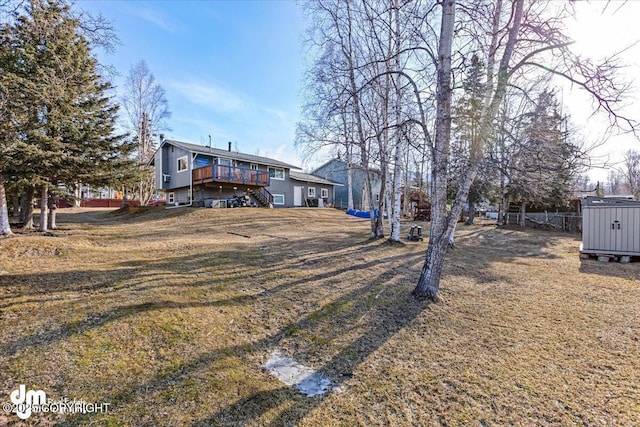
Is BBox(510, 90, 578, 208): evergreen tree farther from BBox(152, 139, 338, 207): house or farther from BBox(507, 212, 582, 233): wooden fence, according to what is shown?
BBox(507, 212, 582, 233): wooden fence

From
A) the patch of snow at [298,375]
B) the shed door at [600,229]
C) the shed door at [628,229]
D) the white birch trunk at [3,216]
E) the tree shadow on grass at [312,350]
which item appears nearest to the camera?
the tree shadow on grass at [312,350]

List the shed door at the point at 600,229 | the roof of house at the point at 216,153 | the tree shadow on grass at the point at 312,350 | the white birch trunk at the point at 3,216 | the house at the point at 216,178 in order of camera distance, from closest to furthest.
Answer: the tree shadow on grass at the point at 312,350
the white birch trunk at the point at 3,216
the shed door at the point at 600,229
the house at the point at 216,178
the roof of house at the point at 216,153

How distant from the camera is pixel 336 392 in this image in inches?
110

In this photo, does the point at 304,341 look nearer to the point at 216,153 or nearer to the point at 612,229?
the point at 612,229

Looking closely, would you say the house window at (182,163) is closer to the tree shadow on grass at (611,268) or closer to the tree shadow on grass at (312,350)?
the tree shadow on grass at (312,350)

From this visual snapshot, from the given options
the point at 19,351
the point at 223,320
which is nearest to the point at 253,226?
the point at 223,320

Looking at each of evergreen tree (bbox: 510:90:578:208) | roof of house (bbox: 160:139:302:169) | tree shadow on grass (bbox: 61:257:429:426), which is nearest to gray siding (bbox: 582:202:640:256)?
evergreen tree (bbox: 510:90:578:208)

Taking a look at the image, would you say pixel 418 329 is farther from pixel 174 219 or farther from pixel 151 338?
pixel 174 219


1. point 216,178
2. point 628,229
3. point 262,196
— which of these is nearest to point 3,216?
point 216,178

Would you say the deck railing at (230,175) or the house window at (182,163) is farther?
the house window at (182,163)

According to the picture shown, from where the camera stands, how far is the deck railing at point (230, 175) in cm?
1961

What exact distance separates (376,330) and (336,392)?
1.48 metres

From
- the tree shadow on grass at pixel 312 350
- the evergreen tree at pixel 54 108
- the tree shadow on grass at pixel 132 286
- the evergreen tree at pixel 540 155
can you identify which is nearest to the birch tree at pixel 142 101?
the evergreen tree at pixel 54 108

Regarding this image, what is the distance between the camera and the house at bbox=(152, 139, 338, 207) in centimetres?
2052
